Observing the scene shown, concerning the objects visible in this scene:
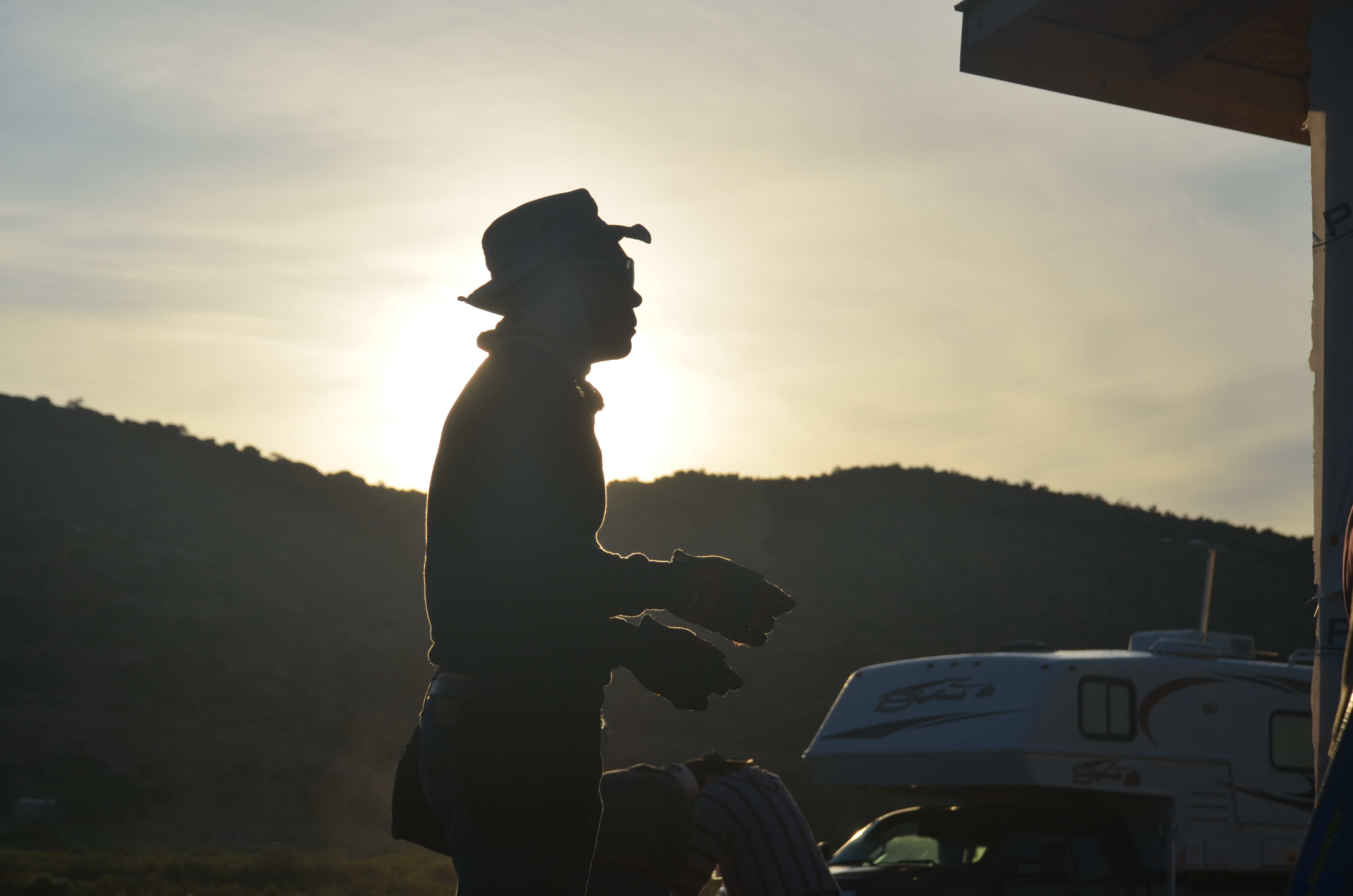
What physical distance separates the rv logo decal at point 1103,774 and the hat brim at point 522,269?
9184 millimetres

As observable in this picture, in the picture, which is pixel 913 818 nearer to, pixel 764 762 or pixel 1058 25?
pixel 1058 25

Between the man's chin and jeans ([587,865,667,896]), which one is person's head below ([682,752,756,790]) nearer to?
jeans ([587,865,667,896])

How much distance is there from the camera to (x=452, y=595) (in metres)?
2.70

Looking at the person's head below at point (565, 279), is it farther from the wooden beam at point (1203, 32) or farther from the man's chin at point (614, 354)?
the wooden beam at point (1203, 32)

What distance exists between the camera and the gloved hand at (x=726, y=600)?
265cm

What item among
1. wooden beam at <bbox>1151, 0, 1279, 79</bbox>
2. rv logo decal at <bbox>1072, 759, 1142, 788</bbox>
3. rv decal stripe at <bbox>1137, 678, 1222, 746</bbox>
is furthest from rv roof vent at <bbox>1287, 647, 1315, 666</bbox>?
wooden beam at <bbox>1151, 0, 1279, 79</bbox>

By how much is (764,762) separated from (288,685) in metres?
12.0

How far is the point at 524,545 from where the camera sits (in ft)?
8.55

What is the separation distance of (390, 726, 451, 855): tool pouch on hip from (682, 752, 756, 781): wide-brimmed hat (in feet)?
10.2

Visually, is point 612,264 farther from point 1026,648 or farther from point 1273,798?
point 1273,798

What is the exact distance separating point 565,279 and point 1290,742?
11.7 metres

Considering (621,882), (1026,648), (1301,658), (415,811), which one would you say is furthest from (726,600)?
(1301,658)

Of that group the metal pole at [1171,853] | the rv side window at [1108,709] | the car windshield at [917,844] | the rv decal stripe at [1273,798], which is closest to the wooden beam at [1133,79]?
the car windshield at [917,844]

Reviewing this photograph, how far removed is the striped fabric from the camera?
18.0ft
